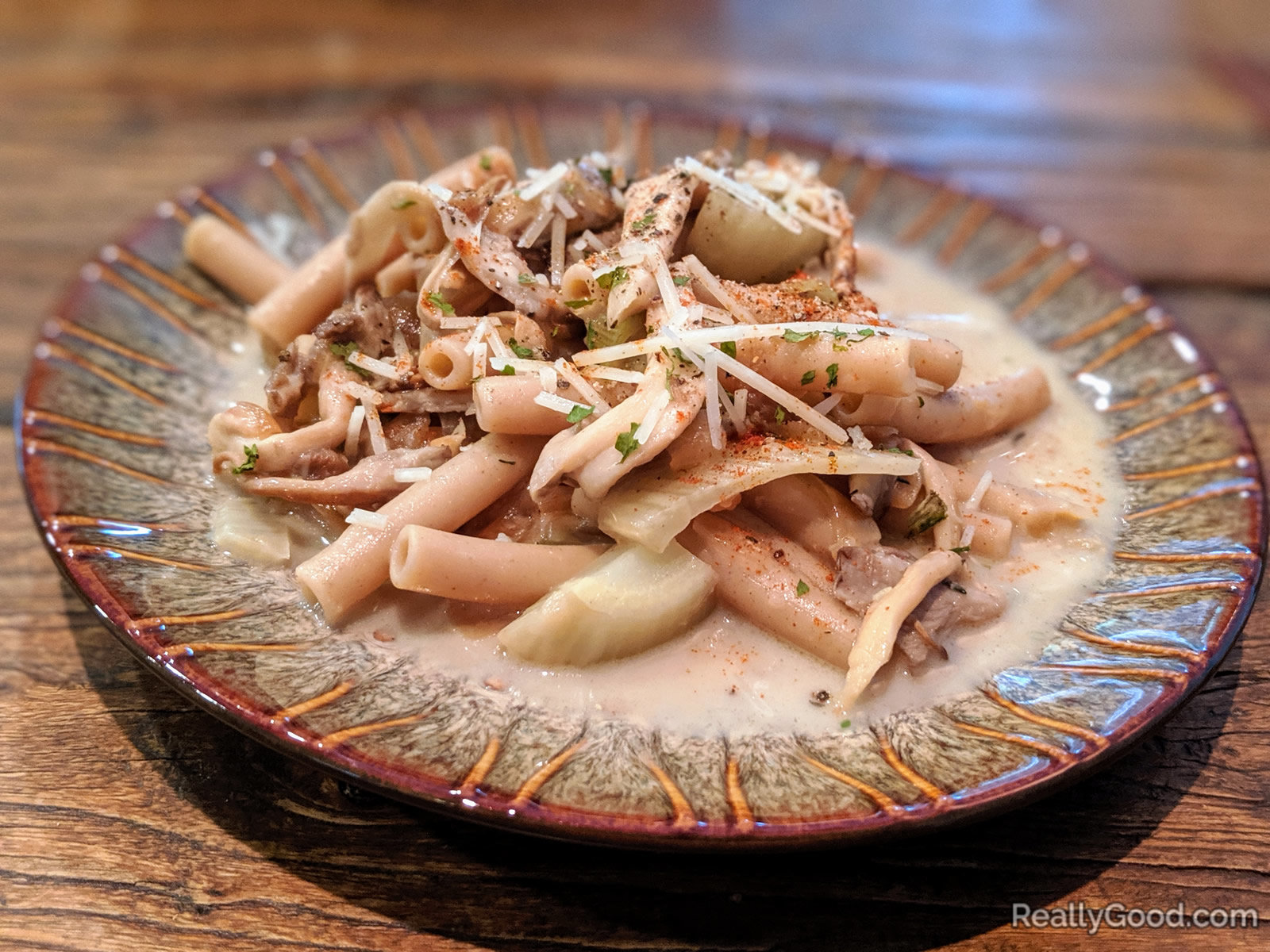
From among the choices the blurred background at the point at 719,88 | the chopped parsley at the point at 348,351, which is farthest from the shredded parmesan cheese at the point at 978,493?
the blurred background at the point at 719,88

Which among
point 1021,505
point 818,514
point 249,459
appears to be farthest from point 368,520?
point 1021,505

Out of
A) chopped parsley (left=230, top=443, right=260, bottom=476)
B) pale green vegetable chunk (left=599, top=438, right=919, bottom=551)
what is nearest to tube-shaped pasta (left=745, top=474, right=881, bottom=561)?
pale green vegetable chunk (left=599, top=438, right=919, bottom=551)

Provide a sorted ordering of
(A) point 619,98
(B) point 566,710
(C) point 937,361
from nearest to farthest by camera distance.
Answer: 1. (B) point 566,710
2. (C) point 937,361
3. (A) point 619,98

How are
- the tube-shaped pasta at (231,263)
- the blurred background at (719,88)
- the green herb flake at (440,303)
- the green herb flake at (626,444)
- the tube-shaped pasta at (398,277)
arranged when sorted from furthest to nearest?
the blurred background at (719,88) → the tube-shaped pasta at (231,263) → the tube-shaped pasta at (398,277) → the green herb flake at (440,303) → the green herb flake at (626,444)

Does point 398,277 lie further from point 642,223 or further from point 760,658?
point 760,658

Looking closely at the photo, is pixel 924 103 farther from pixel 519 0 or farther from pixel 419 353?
pixel 419 353

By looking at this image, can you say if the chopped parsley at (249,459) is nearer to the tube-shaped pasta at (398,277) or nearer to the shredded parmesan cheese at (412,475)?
the shredded parmesan cheese at (412,475)

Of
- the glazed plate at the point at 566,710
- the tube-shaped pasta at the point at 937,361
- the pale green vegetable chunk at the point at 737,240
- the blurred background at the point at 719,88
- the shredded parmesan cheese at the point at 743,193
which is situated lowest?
the glazed plate at the point at 566,710
